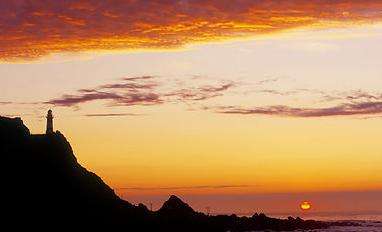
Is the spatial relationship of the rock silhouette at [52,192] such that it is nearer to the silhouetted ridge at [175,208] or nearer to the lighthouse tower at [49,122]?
the lighthouse tower at [49,122]

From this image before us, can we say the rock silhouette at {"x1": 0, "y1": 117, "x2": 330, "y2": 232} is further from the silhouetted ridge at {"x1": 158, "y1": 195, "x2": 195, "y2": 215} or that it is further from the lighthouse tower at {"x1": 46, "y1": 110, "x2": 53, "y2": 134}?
the silhouetted ridge at {"x1": 158, "y1": 195, "x2": 195, "y2": 215}

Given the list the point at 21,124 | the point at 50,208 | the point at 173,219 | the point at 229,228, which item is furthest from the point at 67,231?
the point at 229,228

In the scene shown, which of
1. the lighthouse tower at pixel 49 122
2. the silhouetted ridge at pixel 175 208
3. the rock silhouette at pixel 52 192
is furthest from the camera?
the silhouetted ridge at pixel 175 208

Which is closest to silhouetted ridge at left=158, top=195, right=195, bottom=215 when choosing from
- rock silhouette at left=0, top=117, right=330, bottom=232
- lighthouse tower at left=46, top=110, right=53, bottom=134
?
rock silhouette at left=0, top=117, right=330, bottom=232

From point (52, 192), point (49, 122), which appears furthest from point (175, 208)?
point (52, 192)

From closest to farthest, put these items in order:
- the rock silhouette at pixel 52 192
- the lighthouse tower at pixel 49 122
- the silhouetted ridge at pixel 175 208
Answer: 1. the rock silhouette at pixel 52 192
2. the lighthouse tower at pixel 49 122
3. the silhouetted ridge at pixel 175 208

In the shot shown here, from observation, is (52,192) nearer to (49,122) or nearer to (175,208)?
(49,122)

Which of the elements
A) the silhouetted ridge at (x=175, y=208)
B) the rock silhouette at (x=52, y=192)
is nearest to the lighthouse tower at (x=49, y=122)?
the rock silhouette at (x=52, y=192)

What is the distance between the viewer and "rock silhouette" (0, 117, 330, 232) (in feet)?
310

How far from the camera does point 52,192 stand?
327 ft

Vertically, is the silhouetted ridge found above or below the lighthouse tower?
below

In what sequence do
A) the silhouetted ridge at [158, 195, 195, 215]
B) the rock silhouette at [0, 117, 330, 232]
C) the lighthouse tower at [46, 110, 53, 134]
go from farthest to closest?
1. the silhouetted ridge at [158, 195, 195, 215]
2. the lighthouse tower at [46, 110, 53, 134]
3. the rock silhouette at [0, 117, 330, 232]

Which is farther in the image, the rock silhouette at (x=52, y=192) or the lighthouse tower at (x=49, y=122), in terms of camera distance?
the lighthouse tower at (x=49, y=122)

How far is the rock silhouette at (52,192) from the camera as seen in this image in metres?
94.6
